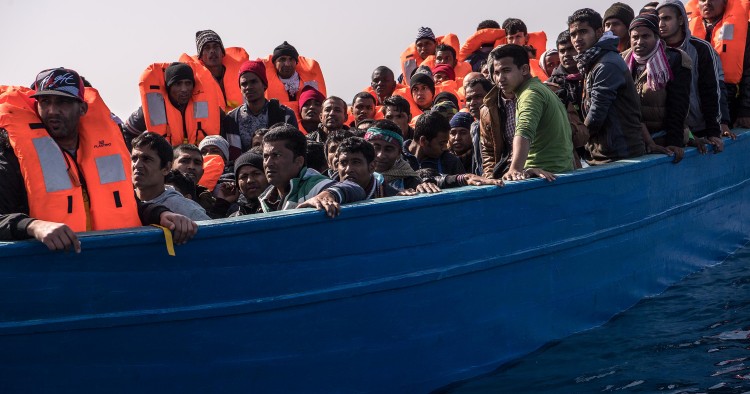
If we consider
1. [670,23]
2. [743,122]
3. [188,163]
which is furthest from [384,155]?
[743,122]

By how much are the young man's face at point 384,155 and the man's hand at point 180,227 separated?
6.72 ft

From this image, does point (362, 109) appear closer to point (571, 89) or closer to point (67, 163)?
point (571, 89)

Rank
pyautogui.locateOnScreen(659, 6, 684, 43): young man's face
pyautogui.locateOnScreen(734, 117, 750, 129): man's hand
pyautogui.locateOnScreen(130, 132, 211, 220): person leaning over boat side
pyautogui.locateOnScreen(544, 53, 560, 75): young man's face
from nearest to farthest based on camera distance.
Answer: pyautogui.locateOnScreen(130, 132, 211, 220): person leaning over boat side, pyautogui.locateOnScreen(659, 6, 684, 43): young man's face, pyautogui.locateOnScreen(734, 117, 750, 129): man's hand, pyautogui.locateOnScreen(544, 53, 560, 75): young man's face

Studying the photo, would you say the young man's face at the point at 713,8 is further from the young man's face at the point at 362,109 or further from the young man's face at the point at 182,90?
the young man's face at the point at 182,90

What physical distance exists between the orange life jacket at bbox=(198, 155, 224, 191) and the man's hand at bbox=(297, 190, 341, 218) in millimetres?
2453

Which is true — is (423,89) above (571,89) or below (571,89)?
above

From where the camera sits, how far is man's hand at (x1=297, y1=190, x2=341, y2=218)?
434 centimetres

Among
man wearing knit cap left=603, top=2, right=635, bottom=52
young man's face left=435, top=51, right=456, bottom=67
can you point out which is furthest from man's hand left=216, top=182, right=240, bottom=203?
young man's face left=435, top=51, right=456, bottom=67

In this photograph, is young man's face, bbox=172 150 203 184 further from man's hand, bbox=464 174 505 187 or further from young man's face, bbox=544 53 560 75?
young man's face, bbox=544 53 560 75

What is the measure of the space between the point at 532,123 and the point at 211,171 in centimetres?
275

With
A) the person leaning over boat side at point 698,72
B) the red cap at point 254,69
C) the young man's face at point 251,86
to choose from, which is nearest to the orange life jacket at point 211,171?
the young man's face at point 251,86

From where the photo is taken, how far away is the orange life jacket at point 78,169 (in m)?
4.19

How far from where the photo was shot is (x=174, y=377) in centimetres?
420

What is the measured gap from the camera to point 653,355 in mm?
5500
